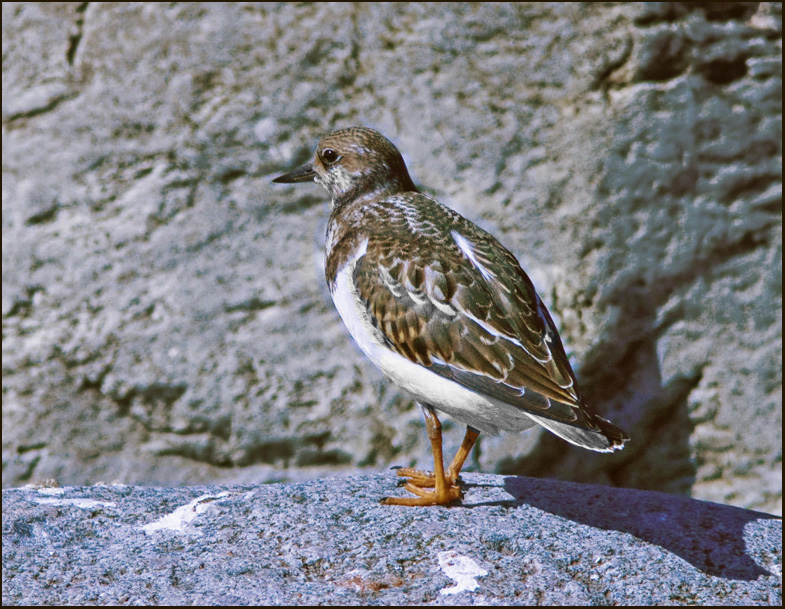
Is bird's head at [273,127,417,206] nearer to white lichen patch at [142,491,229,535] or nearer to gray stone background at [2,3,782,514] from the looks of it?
gray stone background at [2,3,782,514]

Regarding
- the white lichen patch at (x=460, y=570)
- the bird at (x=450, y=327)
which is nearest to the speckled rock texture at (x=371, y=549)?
the white lichen patch at (x=460, y=570)

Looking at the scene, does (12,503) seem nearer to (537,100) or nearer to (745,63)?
(537,100)

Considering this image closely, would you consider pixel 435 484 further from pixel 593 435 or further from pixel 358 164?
pixel 358 164

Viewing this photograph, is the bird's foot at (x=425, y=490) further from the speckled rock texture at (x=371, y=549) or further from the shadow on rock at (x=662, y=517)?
the shadow on rock at (x=662, y=517)

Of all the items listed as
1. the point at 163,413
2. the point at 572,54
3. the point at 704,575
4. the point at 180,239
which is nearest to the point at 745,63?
the point at 572,54

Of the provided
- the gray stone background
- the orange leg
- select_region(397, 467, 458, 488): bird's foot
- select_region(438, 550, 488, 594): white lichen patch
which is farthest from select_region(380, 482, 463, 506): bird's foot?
the gray stone background
